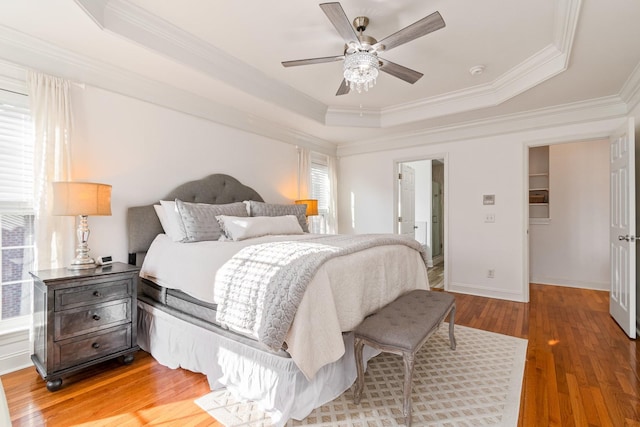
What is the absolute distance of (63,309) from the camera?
1.99m

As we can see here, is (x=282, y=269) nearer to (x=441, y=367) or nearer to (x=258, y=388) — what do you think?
(x=258, y=388)

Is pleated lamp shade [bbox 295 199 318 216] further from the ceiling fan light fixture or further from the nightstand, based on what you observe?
the nightstand

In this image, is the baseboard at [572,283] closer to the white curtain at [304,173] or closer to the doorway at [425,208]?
the doorway at [425,208]

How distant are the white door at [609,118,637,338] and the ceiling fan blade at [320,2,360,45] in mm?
2789

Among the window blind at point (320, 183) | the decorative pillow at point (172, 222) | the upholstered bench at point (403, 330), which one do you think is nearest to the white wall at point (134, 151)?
the decorative pillow at point (172, 222)

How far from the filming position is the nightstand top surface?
2.00m

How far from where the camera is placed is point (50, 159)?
91.9 inches

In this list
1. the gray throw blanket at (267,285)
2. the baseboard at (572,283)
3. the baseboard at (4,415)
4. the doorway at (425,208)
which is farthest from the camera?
the doorway at (425,208)

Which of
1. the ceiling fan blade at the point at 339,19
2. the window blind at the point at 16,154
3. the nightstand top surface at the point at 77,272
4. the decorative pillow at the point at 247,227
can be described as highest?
the ceiling fan blade at the point at 339,19

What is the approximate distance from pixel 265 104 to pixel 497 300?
3.95 metres

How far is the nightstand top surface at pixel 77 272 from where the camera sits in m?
2.00

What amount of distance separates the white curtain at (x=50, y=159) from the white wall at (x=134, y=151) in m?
0.09

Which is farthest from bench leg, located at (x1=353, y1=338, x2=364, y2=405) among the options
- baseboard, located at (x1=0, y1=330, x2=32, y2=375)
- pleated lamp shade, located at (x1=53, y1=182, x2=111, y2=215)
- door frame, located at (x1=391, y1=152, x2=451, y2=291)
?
door frame, located at (x1=391, y1=152, x2=451, y2=291)

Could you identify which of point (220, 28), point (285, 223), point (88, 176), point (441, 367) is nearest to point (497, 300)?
point (441, 367)
